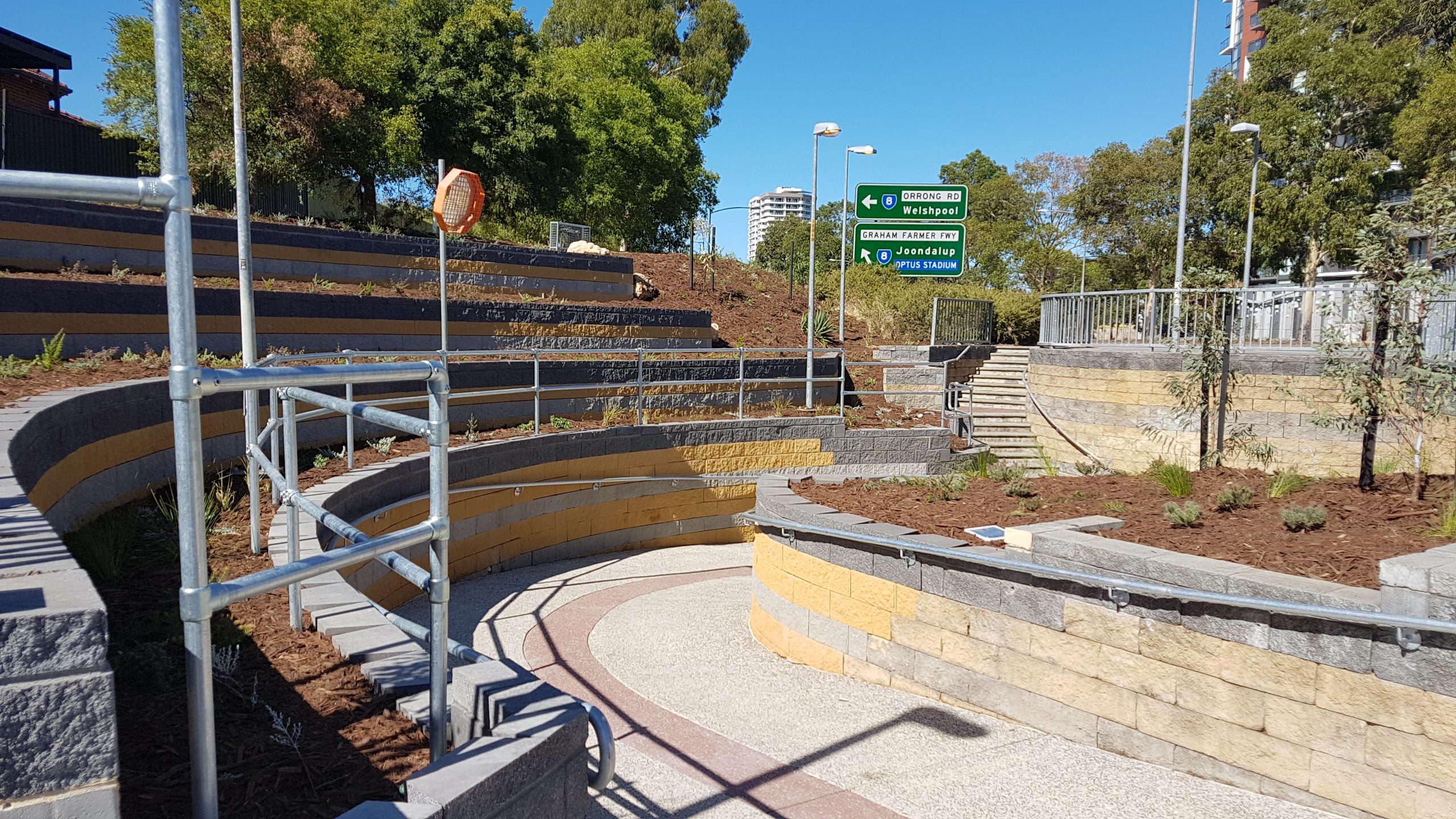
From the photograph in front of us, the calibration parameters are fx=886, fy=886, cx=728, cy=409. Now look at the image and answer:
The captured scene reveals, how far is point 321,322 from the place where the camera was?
12.7 meters

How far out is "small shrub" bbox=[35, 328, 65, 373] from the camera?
7.99 meters

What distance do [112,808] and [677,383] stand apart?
1234cm

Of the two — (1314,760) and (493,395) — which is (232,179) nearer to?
(493,395)

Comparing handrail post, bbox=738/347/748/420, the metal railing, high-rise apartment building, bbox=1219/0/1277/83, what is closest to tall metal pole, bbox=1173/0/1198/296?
the metal railing

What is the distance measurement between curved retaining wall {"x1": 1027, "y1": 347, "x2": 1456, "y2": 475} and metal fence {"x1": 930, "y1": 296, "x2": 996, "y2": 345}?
13.8ft

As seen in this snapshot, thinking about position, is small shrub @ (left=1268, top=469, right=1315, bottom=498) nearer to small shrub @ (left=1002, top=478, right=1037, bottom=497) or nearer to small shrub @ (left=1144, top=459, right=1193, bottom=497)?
small shrub @ (left=1144, top=459, right=1193, bottom=497)

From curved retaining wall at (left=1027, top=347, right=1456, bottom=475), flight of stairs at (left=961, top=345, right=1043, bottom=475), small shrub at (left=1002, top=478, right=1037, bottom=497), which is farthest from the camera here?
flight of stairs at (left=961, top=345, right=1043, bottom=475)

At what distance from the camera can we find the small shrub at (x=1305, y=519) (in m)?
6.11

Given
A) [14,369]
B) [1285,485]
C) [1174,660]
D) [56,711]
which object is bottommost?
[1174,660]

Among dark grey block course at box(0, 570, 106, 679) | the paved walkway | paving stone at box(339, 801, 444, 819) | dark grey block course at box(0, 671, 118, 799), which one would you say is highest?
dark grey block course at box(0, 570, 106, 679)

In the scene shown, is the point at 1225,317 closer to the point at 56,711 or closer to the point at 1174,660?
the point at 1174,660

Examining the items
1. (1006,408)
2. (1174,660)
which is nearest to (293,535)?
(1174,660)

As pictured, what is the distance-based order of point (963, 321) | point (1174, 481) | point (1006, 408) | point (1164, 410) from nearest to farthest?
point (1174, 481) → point (1164, 410) → point (1006, 408) → point (963, 321)

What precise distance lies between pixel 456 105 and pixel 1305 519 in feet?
84.8
